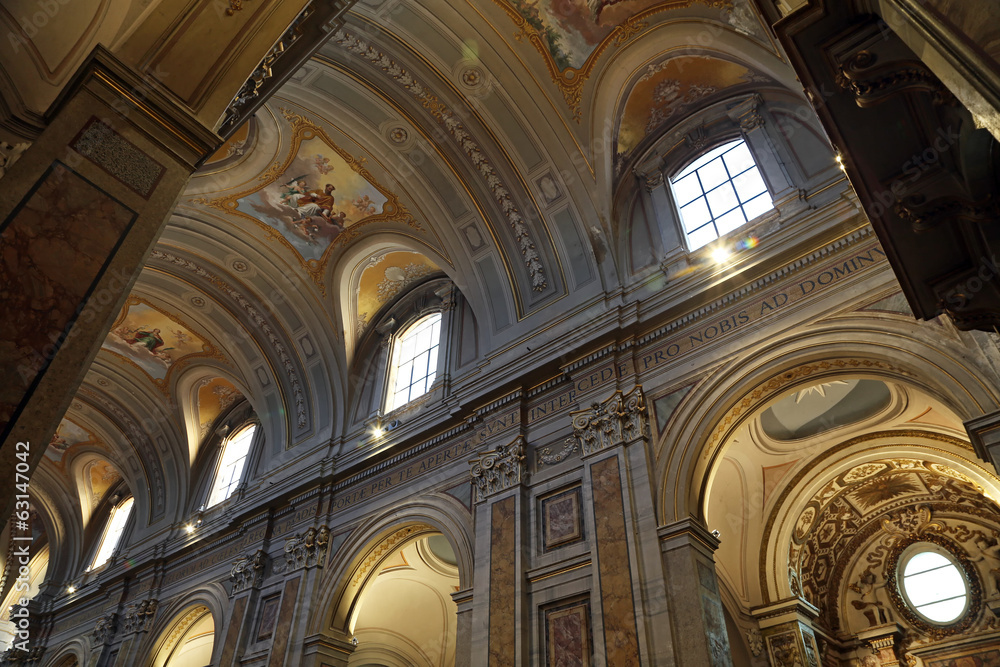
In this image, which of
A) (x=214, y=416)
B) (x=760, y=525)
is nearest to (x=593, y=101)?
(x=760, y=525)

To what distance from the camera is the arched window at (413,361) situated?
11922 mm

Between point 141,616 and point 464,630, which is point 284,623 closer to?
point 464,630

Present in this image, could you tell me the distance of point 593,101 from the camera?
9.73 m

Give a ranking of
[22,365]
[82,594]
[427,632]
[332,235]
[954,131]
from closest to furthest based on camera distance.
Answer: [954,131] < [22,365] < [332,235] < [427,632] < [82,594]

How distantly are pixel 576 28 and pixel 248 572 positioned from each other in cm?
1011

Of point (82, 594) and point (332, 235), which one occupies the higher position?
point (332, 235)

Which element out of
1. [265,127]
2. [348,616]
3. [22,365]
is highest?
[265,127]

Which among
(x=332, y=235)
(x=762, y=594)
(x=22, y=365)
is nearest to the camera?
(x=22, y=365)

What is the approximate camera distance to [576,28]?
30.5 feet

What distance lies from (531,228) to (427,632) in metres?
8.39

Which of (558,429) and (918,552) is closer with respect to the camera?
(558,429)

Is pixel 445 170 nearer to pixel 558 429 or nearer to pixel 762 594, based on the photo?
pixel 558 429

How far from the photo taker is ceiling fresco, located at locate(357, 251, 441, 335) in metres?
12.9

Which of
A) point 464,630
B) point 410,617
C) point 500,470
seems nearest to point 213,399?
point 410,617
